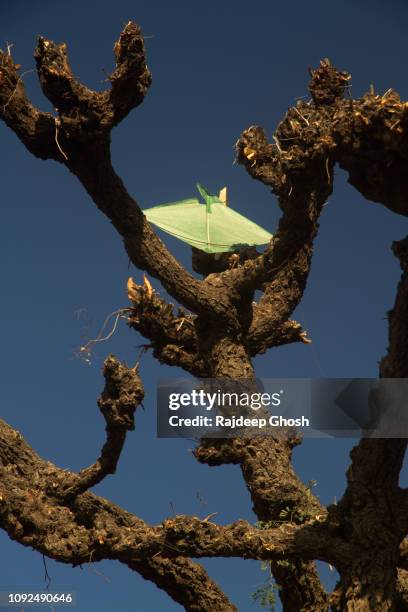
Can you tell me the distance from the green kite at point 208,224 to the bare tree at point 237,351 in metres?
0.92

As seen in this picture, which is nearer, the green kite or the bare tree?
the bare tree

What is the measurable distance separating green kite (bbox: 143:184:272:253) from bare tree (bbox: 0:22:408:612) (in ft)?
3.03

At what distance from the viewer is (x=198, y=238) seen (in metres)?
10.1

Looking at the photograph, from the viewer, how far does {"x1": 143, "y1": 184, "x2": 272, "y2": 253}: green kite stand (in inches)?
394

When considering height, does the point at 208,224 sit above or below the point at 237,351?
above

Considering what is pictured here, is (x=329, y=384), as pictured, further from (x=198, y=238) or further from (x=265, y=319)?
(x=198, y=238)

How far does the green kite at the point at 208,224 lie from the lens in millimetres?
10016

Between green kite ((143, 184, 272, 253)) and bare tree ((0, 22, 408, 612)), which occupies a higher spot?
green kite ((143, 184, 272, 253))

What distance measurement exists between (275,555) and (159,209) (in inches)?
183

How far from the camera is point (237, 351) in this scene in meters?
8.98

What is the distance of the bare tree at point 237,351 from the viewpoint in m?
6.94

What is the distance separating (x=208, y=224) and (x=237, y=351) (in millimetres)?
2015

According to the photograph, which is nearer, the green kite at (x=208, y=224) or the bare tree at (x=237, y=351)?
the bare tree at (x=237, y=351)

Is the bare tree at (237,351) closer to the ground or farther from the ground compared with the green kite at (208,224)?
closer to the ground
